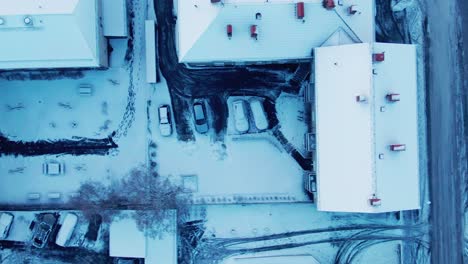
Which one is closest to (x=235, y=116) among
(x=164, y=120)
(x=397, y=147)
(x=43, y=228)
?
(x=164, y=120)

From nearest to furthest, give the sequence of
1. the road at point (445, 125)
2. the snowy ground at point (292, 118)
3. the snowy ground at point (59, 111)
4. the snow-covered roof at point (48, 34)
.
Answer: the snow-covered roof at point (48, 34)
the snowy ground at point (59, 111)
the snowy ground at point (292, 118)
the road at point (445, 125)

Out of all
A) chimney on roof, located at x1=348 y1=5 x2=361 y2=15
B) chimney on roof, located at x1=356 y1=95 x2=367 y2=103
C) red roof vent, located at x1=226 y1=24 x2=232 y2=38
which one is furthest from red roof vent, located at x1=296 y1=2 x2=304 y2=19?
chimney on roof, located at x1=356 y1=95 x2=367 y2=103

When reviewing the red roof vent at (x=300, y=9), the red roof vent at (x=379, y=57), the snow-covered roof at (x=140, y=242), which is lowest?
the snow-covered roof at (x=140, y=242)

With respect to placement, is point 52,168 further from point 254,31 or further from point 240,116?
point 254,31

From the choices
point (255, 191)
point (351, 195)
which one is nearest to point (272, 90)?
point (255, 191)

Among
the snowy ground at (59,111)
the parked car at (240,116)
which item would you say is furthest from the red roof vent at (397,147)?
the snowy ground at (59,111)

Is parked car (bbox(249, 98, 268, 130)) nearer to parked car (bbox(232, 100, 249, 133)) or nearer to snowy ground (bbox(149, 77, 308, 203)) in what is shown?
parked car (bbox(232, 100, 249, 133))

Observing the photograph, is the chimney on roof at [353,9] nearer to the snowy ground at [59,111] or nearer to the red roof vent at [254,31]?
the red roof vent at [254,31]

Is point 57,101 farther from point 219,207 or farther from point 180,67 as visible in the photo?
point 219,207
